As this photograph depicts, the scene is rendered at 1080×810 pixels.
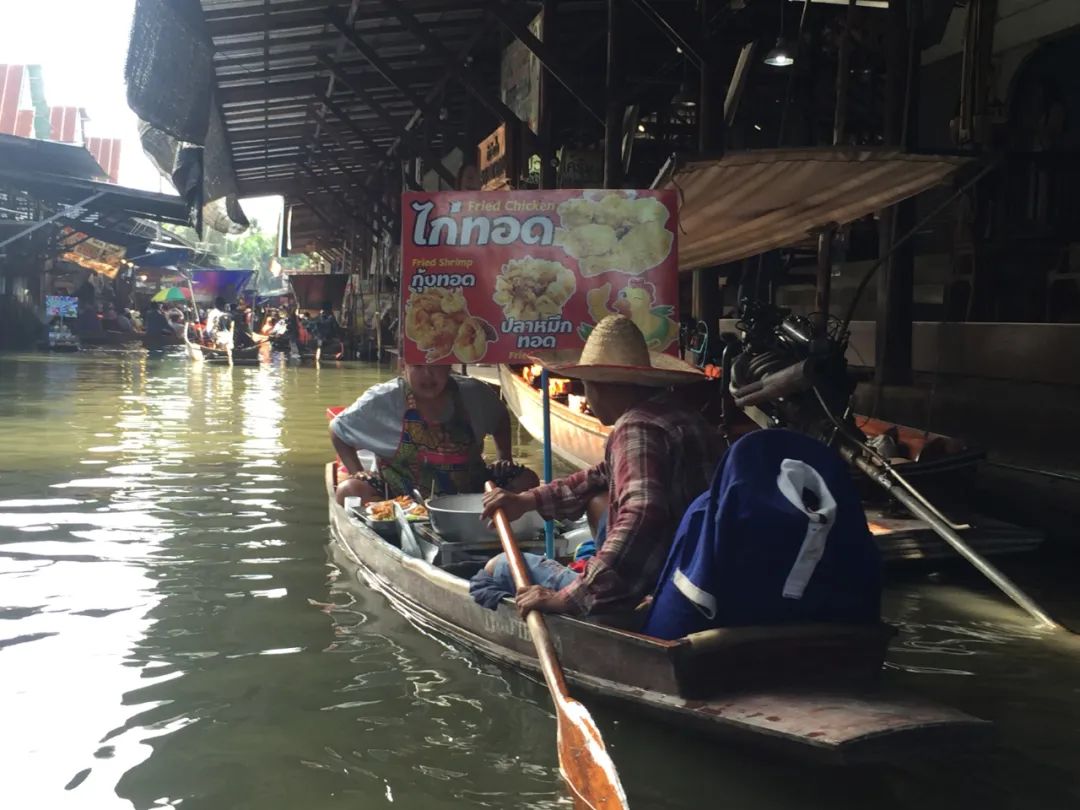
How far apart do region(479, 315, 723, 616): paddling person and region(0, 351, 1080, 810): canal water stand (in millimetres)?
484

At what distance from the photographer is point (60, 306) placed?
2977 cm

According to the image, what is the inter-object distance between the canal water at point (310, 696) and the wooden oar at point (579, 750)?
0.13 m

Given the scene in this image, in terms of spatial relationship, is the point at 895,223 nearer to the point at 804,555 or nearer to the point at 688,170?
the point at 688,170

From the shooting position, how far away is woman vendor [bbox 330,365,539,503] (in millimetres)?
6258

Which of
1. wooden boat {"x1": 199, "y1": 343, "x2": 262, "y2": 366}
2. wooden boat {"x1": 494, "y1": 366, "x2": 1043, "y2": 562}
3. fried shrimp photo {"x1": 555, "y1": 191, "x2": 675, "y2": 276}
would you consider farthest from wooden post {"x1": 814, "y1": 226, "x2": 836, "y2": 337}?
wooden boat {"x1": 199, "y1": 343, "x2": 262, "y2": 366}

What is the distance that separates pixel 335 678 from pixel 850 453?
3.62 metres

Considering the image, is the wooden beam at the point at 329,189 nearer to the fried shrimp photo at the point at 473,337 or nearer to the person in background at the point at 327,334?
the person in background at the point at 327,334

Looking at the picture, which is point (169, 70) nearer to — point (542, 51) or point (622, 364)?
point (542, 51)

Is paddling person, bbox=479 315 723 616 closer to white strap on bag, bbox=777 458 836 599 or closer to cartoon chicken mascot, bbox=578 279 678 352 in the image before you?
white strap on bag, bbox=777 458 836 599

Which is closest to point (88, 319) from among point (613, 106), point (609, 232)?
point (613, 106)

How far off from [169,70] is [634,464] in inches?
242

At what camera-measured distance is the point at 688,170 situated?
18.0ft

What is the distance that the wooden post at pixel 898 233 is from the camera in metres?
7.97

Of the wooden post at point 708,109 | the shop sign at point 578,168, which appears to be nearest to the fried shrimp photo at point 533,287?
the wooden post at point 708,109
